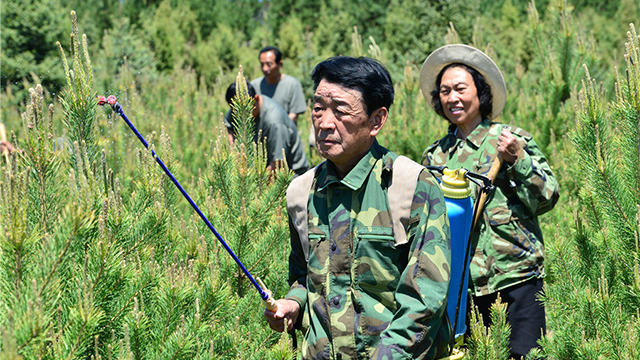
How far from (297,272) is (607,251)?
1.46m

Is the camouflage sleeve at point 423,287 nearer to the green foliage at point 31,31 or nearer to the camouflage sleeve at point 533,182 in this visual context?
the camouflage sleeve at point 533,182

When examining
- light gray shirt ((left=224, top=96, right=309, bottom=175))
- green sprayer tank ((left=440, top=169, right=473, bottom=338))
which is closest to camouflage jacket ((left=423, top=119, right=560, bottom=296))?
green sprayer tank ((left=440, top=169, right=473, bottom=338))

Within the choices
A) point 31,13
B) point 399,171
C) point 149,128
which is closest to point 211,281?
point 399,171

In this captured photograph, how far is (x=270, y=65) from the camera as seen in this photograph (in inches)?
265

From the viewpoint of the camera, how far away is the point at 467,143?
2.91 meters

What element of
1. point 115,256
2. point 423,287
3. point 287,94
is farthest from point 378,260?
point 287,94

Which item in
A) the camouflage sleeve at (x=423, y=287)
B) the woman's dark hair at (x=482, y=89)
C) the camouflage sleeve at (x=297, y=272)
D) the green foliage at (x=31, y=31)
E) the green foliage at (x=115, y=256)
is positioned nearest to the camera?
the green foliage at (x=115, y=256)

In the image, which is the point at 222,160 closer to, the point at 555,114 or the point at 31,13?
the point at 555,114

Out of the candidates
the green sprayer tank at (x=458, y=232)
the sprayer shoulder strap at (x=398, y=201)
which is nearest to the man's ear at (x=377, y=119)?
the sprayer shoulder strap at (x=398, y=201)

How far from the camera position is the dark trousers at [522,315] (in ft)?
8.98

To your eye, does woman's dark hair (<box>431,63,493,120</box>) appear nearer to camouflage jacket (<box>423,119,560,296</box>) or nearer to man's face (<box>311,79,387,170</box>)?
camouflage jacket (<box>423,119,560,296</box>)

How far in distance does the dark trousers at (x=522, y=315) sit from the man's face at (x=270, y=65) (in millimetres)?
4608

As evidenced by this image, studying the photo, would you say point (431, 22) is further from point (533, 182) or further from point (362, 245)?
point (362, 245)

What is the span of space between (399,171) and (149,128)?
4377mm
